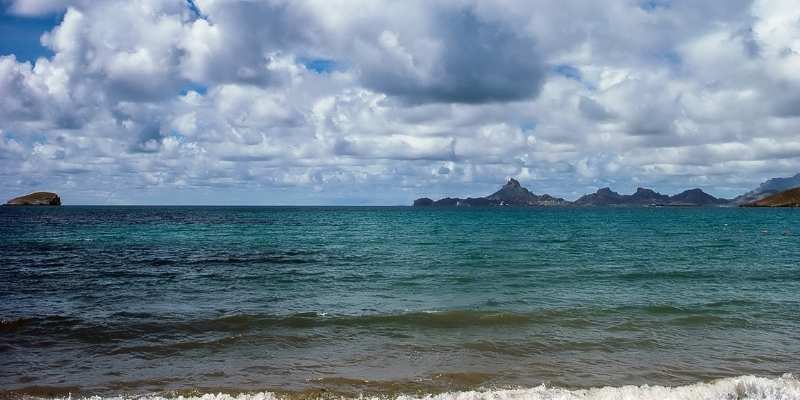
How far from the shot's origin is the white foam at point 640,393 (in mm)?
11953

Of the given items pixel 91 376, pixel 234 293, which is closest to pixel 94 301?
pixel 234 293

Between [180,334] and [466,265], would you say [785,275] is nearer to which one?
[466,265]

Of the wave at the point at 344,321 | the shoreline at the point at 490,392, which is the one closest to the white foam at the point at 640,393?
the shoreline at the point at 490,392

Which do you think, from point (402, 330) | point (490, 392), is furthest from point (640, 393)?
point (402, 330)

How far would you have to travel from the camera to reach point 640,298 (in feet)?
80.4

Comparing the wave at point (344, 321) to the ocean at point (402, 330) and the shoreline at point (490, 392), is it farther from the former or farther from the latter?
the shoreline at point (490, 392)

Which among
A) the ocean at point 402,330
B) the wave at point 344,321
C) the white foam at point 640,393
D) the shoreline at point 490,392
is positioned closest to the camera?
the white foam at point 640,393

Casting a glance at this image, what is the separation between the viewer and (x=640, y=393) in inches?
480

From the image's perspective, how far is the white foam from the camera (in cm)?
1195

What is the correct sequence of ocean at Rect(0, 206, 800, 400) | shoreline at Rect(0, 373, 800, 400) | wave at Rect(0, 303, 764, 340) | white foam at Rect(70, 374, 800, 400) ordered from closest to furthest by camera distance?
white foam at Rect(70, 374, 800, 400)
shoreline at Rect(0, 373, 800, 400)
ocean at Rect(0, 206, 800, 400)
wave at Rect(0, 303, 764, 340)

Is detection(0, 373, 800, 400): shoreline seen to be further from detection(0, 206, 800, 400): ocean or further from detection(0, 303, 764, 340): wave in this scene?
detection(0, 303, 764, 340): wave

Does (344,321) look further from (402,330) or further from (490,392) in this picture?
(490,392)

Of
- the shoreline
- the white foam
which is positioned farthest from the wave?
the white foam

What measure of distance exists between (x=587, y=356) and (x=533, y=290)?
438 inches
